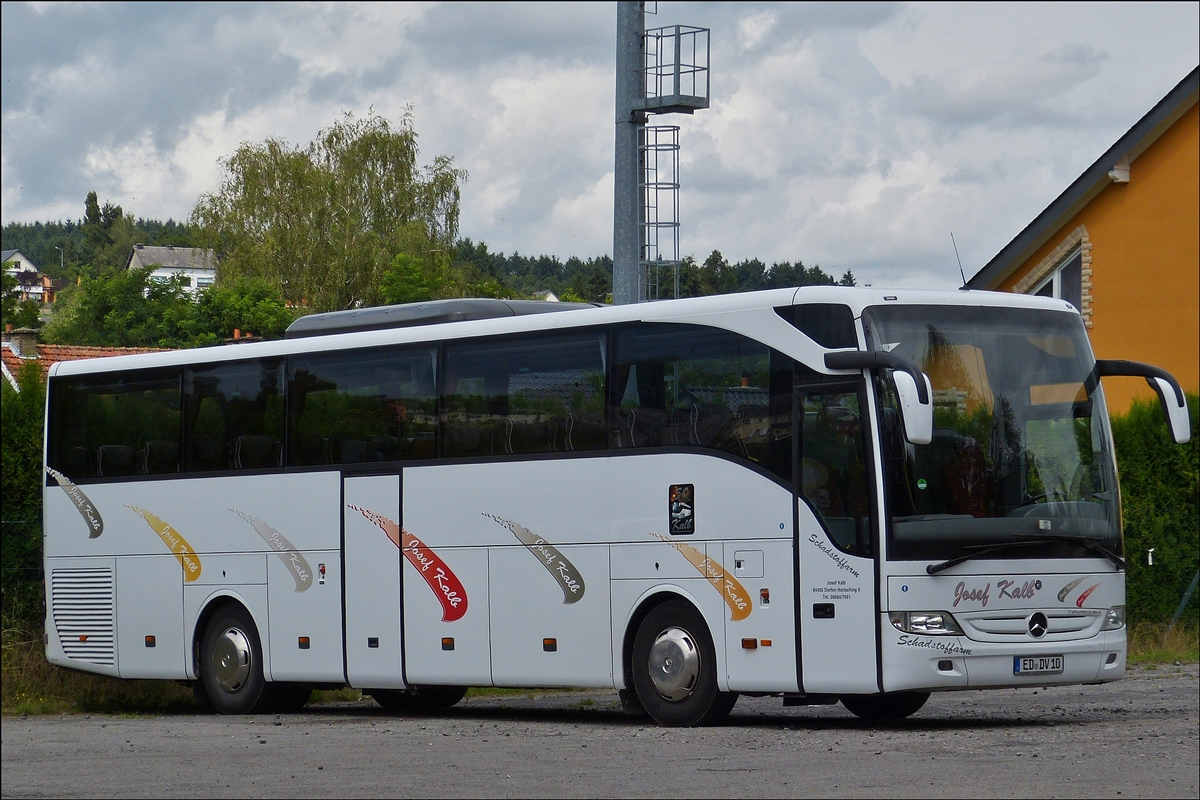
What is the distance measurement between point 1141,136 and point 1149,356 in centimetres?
358

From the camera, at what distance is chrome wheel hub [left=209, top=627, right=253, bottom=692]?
55.4 feet

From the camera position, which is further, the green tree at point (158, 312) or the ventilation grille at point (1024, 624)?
the green tree at point (158, 312)

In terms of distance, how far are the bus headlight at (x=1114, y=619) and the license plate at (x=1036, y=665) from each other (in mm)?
618

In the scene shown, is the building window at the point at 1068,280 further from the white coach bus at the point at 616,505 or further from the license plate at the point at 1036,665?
the license plate at the point at 1036,665

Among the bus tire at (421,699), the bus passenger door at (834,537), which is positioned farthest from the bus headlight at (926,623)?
the bus tire at (421,699)

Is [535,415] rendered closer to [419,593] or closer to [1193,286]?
[419,593]

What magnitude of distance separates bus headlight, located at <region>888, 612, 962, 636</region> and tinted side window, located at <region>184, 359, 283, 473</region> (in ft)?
22.0

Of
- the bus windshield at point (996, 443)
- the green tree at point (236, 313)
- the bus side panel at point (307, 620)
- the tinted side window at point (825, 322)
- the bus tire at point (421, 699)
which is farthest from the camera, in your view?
the green tree at point (236, 313)

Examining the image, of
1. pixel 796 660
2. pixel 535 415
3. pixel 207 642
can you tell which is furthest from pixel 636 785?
pixel 207 642

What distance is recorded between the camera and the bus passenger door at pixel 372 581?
15.7m

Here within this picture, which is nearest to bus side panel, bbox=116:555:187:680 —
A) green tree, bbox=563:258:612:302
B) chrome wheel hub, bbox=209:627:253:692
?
chrome wheel hub, bbox=209:627:253:692

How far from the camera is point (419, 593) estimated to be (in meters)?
15.6

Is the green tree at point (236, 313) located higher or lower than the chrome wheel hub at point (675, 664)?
higher

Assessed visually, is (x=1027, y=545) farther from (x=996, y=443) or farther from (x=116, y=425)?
(x=116, y=425)
